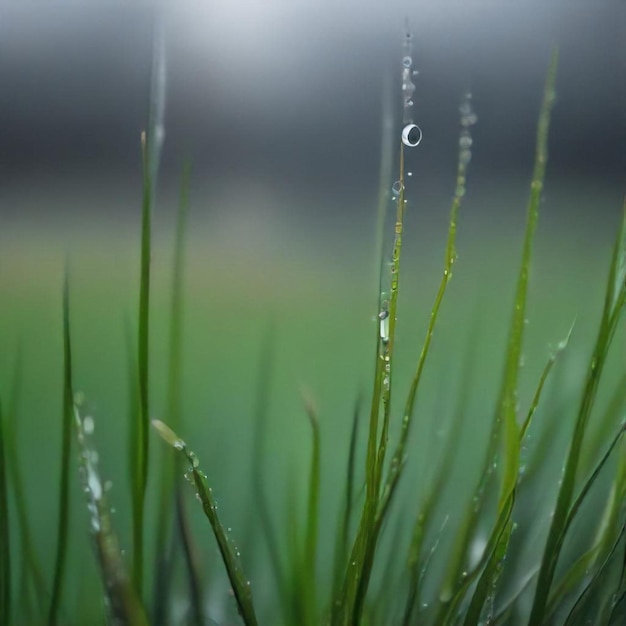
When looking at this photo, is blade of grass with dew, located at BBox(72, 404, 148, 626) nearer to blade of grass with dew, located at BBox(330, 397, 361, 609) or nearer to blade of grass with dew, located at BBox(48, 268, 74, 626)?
blade of grass with dew, located at BBox(48, 268, 74, 626)

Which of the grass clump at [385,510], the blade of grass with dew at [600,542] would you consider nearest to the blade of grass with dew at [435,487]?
the grass clump at [385,510]

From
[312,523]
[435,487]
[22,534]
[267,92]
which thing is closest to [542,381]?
[435,487]

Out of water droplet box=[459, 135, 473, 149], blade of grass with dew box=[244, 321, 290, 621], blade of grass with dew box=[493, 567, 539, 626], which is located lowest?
blade of grass with dew box=[493, 567, 539, 626]

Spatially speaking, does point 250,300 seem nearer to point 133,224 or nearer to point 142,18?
point 133,224

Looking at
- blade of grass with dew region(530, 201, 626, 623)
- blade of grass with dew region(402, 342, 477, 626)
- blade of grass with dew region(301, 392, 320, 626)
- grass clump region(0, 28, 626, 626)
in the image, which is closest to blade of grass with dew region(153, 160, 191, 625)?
grass clump region(0, 28, 626, 626)

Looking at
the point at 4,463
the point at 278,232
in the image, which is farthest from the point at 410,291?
the point at 4,463

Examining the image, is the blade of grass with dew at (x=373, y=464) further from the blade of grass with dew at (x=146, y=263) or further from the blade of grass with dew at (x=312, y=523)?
the blade of grass with dew at (x=146, y=263)

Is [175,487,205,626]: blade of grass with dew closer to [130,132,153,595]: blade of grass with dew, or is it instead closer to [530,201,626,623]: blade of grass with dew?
[130,132,153,595]: blade of grass with dew

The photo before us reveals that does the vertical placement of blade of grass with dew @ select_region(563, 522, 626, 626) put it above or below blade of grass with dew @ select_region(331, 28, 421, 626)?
below
